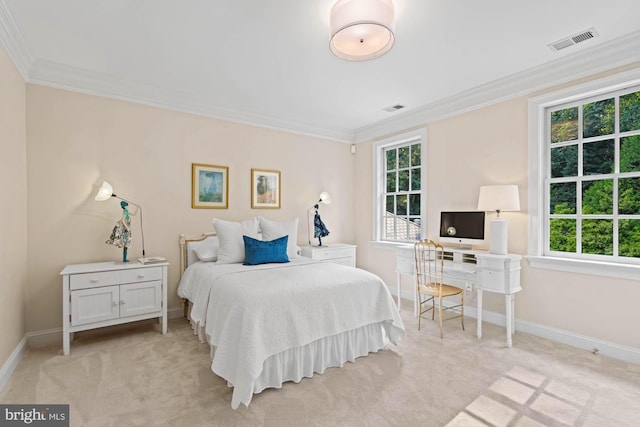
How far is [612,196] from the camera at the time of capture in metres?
2.88

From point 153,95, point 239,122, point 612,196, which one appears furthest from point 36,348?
point 612,196

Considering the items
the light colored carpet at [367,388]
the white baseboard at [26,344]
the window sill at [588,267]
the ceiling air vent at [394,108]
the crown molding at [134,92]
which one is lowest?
the light colored carpet at [367,388]

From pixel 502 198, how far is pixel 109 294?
3938mm

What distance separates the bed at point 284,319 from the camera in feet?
7.03

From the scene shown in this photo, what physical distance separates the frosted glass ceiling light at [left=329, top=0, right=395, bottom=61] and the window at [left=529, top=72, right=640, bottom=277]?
6.80 ft

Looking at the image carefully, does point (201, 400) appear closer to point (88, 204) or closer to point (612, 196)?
point (88, 204)

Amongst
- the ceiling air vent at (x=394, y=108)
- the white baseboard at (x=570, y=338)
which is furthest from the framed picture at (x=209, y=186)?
the white baseboard at (x=570, y=338)

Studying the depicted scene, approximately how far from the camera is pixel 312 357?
96.4 inches

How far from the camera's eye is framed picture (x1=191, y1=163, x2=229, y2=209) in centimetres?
392

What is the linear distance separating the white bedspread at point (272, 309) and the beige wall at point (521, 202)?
5.10 feet

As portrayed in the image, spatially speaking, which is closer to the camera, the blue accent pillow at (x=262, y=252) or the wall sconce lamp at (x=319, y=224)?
the blue accent pillow at (x=262, y=252)

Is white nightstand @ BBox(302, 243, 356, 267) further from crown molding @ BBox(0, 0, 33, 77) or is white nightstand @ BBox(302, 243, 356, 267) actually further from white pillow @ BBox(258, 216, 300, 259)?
crown molding @ BBox(0, 0, 33, 77)

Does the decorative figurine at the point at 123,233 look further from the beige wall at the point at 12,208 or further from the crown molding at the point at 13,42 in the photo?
the crown molding at the point at 13,42

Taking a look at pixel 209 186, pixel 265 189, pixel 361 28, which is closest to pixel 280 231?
pixel 265 189
